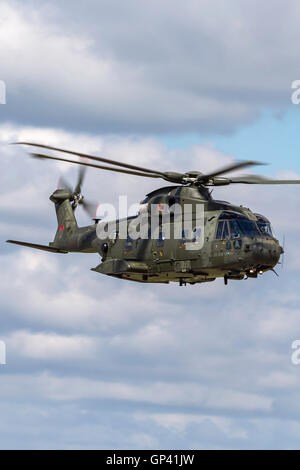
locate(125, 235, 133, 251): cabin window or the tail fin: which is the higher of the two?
the tail fin

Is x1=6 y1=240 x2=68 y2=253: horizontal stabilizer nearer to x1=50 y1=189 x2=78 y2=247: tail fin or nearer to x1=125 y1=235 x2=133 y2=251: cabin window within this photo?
x1=50 y1=189 x2=78 y2=247: tail fin

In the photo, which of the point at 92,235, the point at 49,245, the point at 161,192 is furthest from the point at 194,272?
the point at 49,245

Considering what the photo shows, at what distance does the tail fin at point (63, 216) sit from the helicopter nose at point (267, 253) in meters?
16.0

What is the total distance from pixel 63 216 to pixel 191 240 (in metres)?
14.3

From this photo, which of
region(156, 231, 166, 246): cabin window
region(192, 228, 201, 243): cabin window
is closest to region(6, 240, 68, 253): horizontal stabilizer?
region(156, 231, 166, 246): cabin window

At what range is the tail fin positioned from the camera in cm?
6656

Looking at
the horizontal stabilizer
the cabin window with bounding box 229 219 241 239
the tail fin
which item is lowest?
the cabin window with bounding box 229 219 241 239

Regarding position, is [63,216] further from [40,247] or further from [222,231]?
[222,231]

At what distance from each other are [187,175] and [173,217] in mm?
2833

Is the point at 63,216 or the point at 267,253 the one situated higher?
the point at 63,216

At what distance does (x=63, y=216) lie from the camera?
6819 centimetres

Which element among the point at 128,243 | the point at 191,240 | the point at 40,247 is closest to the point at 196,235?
the point at 191,240

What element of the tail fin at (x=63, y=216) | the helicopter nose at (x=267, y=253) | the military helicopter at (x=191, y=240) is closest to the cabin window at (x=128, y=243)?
the military helicopter at (x=191, y=240)

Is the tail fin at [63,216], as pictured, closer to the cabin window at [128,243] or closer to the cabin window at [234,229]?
the cabin window at [128,243]
